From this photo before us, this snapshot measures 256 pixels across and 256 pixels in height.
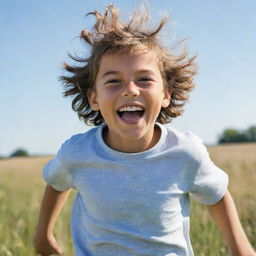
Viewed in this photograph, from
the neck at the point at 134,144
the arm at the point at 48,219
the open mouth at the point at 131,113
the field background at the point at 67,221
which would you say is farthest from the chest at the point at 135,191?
the field background at the point at 67,221

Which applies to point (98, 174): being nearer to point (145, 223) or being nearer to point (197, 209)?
point (145, 223)

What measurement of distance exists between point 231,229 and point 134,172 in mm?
521

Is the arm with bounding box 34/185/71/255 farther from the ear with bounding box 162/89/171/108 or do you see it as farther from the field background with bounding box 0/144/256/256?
the ear with bounding box 162/89/171/108

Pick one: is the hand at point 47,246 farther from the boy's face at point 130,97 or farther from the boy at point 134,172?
the boy's face at point 130,97

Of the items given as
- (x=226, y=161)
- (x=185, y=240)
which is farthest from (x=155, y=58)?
(x=226, y=161)

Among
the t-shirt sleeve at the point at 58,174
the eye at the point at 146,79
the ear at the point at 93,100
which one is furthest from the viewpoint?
the ear at the point at 93,100

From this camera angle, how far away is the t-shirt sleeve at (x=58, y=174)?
9.13ft

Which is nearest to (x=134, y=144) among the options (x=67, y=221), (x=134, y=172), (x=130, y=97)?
(x=134, y=172)

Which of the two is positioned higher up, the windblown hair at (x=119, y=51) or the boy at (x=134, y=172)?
the windblown hair at (x=119, y=51)

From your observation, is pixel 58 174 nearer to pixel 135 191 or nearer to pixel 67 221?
pixel 135 191

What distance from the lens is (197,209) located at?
14.5 feet

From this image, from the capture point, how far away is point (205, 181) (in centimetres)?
266

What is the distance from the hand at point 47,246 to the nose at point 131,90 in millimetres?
991

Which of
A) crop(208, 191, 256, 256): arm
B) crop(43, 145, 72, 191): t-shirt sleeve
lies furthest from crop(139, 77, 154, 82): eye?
crop(208, 191, 256, 256): arm
